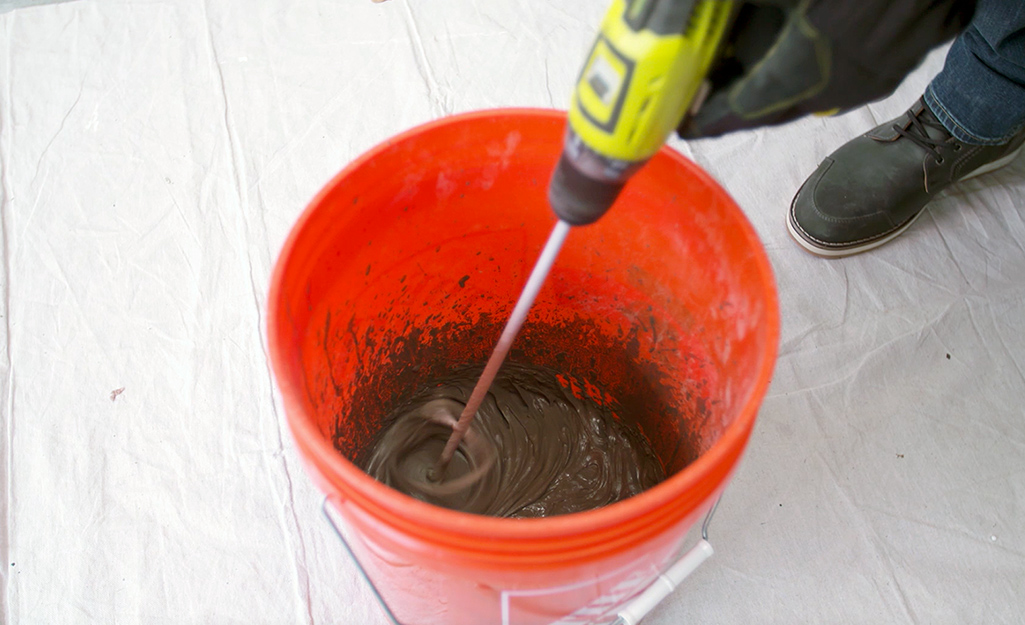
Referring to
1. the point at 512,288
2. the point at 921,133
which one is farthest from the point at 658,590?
the point at 921,133

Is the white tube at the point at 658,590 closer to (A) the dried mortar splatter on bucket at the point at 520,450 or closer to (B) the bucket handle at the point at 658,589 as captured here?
(B) the bucket handle at the point at 658,589

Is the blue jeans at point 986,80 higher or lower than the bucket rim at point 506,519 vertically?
higher

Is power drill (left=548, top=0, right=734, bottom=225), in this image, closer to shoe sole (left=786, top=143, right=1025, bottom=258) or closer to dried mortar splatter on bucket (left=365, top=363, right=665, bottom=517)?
dried mortar splatter on bucket (left=365, top=363, right=665, bottom=517)

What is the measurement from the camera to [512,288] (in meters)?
0.79

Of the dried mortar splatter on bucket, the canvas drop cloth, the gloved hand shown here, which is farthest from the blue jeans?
the dried mortar splatter on bucket

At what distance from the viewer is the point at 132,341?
2.98ft

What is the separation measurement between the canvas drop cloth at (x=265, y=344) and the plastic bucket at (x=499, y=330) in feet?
0.42

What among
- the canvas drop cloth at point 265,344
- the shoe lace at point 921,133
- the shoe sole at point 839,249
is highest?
the shoe lace at point 921,133

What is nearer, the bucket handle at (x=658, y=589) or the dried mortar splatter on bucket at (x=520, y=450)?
the bucket handle at (x=658, y=589)

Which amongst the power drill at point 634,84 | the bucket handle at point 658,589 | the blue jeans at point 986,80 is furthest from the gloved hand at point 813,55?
the blue jeans at point 986,80

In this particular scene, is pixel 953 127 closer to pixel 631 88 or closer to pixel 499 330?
pixel 499 330

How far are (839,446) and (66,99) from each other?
126 cm

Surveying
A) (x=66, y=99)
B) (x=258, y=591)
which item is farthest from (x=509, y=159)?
(x=66, y=99)

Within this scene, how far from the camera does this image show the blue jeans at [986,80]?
0.84 meters
